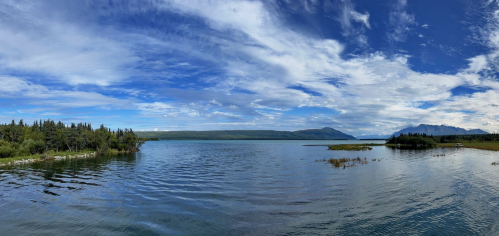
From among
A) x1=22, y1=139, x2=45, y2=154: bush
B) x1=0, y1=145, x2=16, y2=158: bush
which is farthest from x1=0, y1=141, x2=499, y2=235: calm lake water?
x1=22, y1=139, x2=45, y2=154: bush

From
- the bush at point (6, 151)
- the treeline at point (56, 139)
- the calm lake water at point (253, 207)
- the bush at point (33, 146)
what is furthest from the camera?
the treeline at point (56, 139)

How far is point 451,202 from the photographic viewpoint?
26.1 m

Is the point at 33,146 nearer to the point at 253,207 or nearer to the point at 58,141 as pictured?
the point at 58,141

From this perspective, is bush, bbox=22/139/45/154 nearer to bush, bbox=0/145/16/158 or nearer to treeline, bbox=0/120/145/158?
treeline, bbox=0/120/145/158

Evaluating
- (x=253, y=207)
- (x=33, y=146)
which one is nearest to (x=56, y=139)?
(x=33, y=146)

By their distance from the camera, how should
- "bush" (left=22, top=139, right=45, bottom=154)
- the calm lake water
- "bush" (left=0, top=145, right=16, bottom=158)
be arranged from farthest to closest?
"bush" (left=22, top=139, right=45, bottom=154) < "bush" (left=0, top=145, right=16, bottom=158) < the calm lake water

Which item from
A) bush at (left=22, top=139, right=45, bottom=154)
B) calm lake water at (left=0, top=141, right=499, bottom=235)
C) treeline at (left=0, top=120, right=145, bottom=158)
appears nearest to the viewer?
calm lake water at (left=0, top=141, right=499, bottom=235)

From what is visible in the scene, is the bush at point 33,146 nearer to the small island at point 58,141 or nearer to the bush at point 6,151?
the small island at point 58,141

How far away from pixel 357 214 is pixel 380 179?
21.5 meters

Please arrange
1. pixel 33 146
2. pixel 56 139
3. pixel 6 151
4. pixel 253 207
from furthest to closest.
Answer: pixel 56 139
pixel 33 146
pixel 6 151
pixel 253 207

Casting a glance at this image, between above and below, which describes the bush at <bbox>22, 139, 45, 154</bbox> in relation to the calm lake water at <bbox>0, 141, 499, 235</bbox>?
above

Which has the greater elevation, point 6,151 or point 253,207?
point 6,151

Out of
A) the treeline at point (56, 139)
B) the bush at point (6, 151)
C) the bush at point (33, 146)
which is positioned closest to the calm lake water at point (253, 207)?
the bush at point (6, 151)

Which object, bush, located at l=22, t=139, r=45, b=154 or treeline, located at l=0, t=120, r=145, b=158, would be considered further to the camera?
treeline, located at l=0, t=120, r=145, b=158
